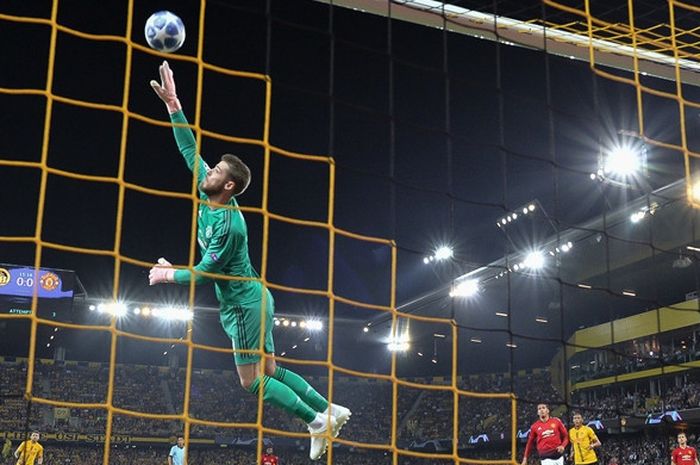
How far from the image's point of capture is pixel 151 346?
36312 mm

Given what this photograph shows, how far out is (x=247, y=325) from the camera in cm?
603

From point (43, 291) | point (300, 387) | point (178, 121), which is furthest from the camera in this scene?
point (43, 291)

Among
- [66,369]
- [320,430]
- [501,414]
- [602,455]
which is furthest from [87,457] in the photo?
[320,430]

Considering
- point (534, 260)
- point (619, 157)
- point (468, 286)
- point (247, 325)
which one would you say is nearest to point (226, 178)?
point (247, 325)

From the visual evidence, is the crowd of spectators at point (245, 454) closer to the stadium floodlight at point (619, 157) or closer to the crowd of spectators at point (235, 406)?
the crowd of spectators at point (235, 406)

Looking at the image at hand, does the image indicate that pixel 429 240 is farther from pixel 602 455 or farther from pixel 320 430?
pixel 320 430

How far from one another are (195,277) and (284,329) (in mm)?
31137

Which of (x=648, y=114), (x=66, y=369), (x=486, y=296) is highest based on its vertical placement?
(x=648, y=114)

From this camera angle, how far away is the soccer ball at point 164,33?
20.3 ft

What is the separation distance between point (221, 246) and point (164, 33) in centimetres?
153

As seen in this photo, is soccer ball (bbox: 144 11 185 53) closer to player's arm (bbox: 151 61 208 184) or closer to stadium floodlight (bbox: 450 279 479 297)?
player's arm (bbox: 151 61 208 184)

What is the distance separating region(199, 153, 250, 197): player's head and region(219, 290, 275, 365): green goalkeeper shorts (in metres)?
0.75

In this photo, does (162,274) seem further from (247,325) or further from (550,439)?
(550,439)

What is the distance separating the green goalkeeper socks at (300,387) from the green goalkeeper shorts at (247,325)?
9.6 inches
